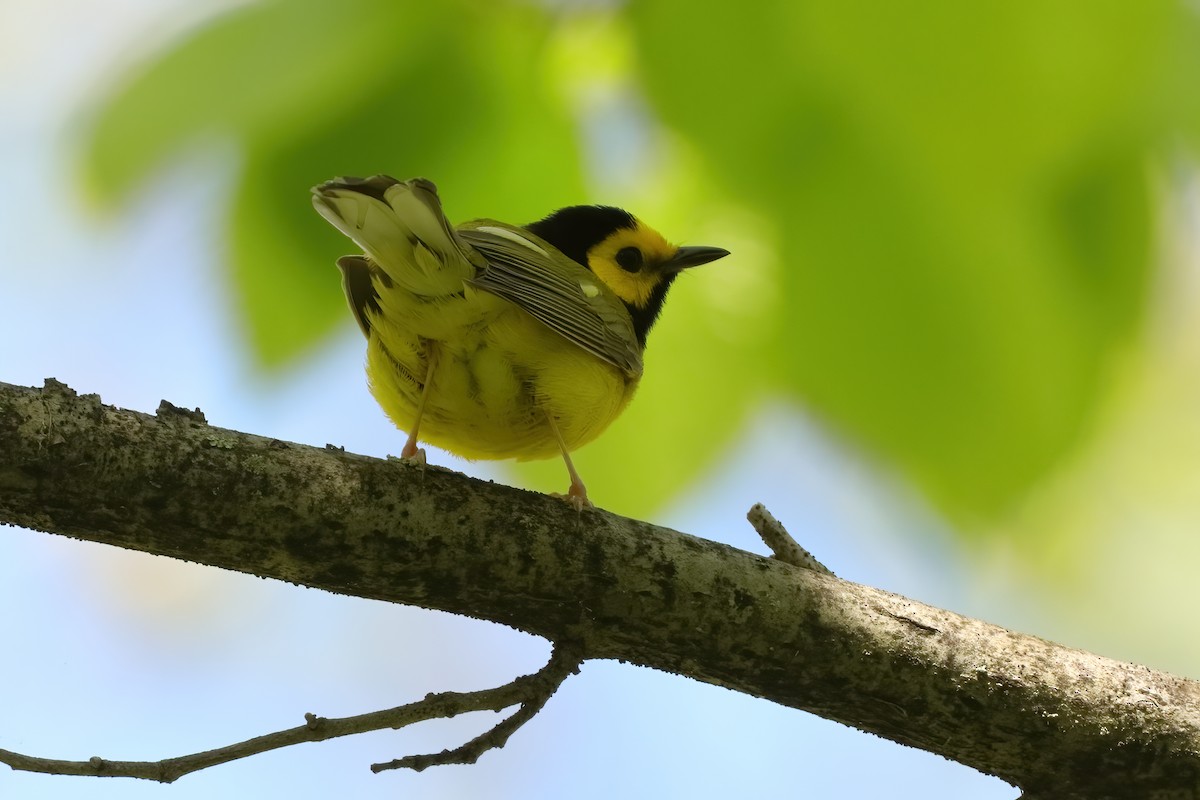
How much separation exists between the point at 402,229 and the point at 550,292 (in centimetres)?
63

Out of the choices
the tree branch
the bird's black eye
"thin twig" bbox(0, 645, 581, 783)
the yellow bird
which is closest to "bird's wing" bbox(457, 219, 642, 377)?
the yellow bird

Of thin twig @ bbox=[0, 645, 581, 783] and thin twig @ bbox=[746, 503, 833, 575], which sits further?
thin twig @ bbox=[746, 503, 833, 575]

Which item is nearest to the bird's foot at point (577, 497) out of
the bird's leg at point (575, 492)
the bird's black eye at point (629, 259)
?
the bird's leg at point (575, 492)

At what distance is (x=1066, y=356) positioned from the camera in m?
1.76

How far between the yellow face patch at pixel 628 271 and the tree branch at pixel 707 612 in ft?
7.18

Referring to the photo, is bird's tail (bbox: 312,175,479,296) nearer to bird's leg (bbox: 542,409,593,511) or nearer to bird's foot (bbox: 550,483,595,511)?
bird's leg (bbox: 542,409,593,511)

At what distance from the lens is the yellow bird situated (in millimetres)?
3100

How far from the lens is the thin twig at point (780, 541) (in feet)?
9.45

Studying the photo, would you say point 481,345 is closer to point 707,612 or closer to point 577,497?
point 577,497

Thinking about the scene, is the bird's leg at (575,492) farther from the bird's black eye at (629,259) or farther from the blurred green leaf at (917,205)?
the bird's black eye at (629,259)

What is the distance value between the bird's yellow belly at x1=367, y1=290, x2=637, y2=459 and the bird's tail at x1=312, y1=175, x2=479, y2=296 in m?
0.10

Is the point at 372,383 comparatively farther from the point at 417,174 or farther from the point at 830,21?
the point at 830,21

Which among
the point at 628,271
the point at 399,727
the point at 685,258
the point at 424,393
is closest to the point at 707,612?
the point at 399,727

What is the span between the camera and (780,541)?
2885 millimetres
